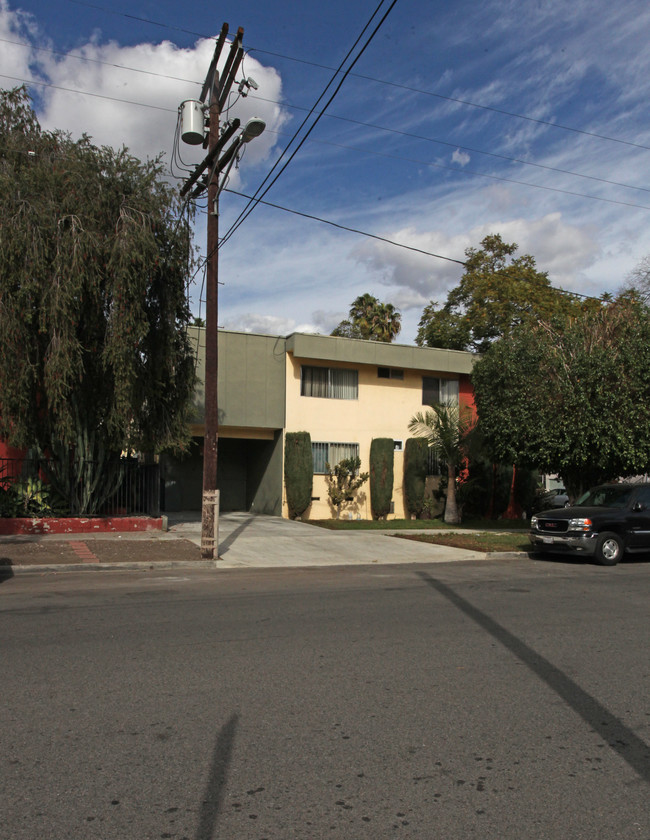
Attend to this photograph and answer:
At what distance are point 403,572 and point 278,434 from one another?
1263 centimetres

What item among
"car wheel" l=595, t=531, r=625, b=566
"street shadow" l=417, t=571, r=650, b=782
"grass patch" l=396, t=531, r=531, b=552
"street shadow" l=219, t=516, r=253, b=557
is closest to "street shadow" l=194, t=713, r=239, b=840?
"street shadow" l=417, t=571, r=650, b=782

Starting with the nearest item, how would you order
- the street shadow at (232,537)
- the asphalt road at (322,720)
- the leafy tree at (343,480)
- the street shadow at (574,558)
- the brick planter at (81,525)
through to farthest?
the asphalt road at (322,720), the street shadow at (574,558), the street shadow at (232,537), the brick planter at (81,525), the leafy tree at (343,480)

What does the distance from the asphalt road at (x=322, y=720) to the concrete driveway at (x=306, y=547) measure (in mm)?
5565

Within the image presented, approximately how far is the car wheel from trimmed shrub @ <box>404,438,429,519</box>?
11.2 m

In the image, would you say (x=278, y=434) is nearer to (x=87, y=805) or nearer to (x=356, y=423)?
(x=356, y=423)

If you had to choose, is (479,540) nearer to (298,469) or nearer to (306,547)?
(306,547)

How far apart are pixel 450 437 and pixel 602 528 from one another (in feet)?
30.8

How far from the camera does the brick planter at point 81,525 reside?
54.5 feet

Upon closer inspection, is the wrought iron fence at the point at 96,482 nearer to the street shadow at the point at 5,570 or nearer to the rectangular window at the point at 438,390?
the street shadow at the point at 5,570

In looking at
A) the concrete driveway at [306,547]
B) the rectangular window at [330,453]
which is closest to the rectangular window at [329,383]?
the rectangular window at [330,453]

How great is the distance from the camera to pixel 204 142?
15.3 m

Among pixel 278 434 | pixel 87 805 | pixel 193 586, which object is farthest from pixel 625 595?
pixel 278 434

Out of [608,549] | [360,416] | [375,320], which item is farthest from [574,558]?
[375,320]

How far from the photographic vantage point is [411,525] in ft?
78.3
